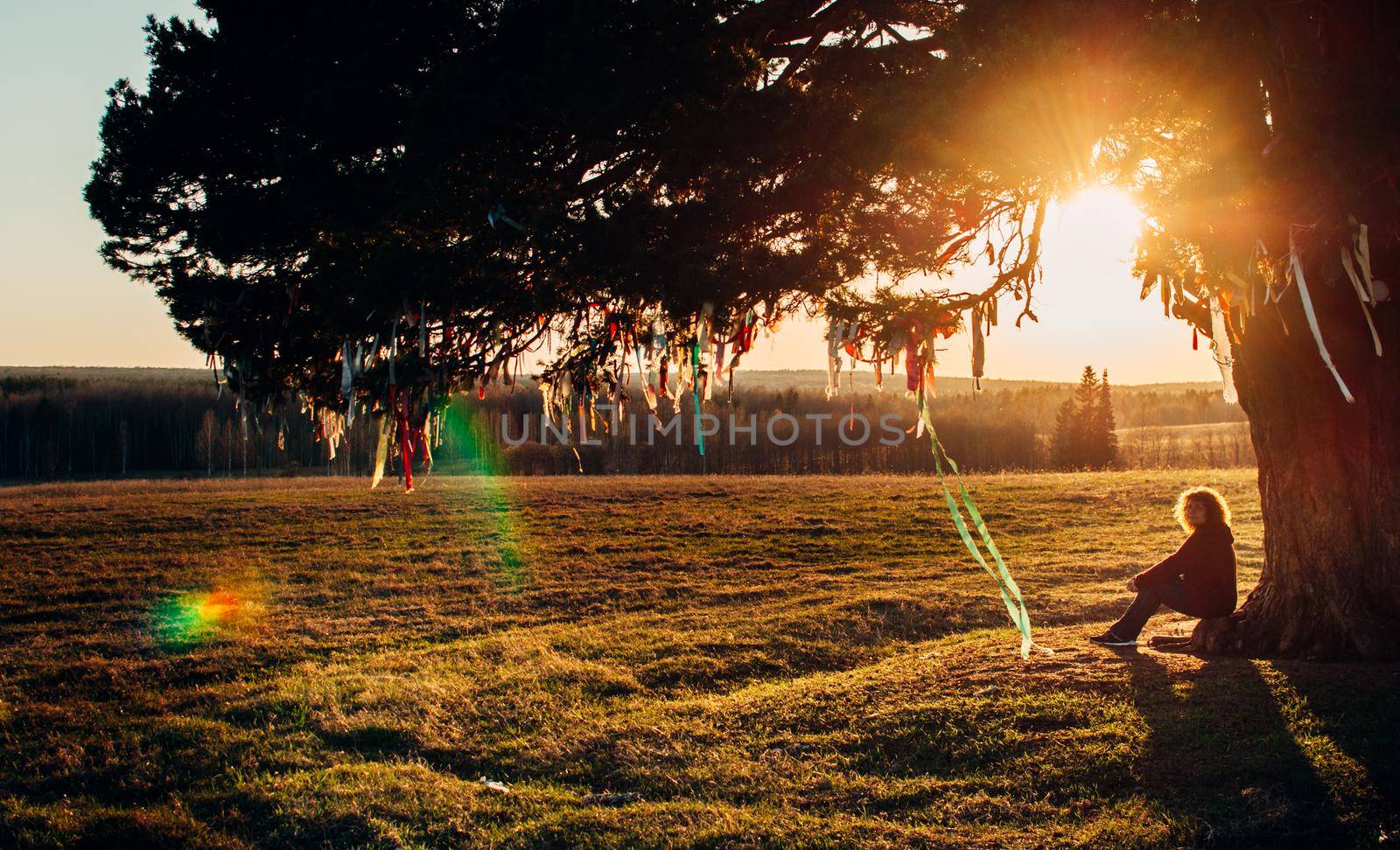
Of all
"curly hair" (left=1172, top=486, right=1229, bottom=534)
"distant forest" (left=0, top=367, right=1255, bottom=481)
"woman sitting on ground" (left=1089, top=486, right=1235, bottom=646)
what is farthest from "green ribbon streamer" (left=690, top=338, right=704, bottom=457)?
"distant forest" (left=0, top=367, right=1255, bottom=481)

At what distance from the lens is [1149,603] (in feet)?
26.3

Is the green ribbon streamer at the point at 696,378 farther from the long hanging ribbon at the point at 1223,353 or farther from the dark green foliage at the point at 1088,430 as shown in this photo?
the dark green foliage at the point at 1088,430

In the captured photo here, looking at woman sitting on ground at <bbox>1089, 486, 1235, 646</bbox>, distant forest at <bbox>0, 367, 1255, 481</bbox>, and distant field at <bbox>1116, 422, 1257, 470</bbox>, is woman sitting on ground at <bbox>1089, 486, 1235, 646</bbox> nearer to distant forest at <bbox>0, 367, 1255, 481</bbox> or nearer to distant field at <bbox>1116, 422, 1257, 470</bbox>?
distant forest at <bbox>0, 367, 1255, 481</bbox>

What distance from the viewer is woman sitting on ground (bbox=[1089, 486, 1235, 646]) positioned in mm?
7777

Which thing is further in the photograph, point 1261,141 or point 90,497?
point 90,497

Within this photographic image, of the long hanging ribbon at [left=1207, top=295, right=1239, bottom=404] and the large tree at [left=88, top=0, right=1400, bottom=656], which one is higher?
the large tree at [left=88, top=0, right=1400, bottom=656]

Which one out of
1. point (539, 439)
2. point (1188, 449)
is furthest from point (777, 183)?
point (1188, 449)

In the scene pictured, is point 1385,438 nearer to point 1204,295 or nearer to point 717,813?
point 1204,295

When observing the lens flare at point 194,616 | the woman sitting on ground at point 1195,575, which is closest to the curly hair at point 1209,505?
the woman sitting on ground at point 1195,575

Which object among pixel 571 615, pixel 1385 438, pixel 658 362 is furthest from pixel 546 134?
pixel 571 615

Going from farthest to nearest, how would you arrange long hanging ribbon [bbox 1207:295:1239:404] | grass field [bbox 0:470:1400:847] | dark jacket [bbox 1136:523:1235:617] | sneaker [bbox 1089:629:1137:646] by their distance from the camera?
1. sneaker [bbox 1089:629:1137:646]
2. dark jacket [bbox 1136:523:1235:617]
3. long hanging ribbon [bbox 1207:295:1239:404]
4. grass field [bbox 0:470:1400:847]

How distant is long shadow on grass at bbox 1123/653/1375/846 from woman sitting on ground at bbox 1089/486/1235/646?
84 centimetres

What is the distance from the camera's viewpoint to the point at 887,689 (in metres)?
7.93

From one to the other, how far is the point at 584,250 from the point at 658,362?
7.24 feet
